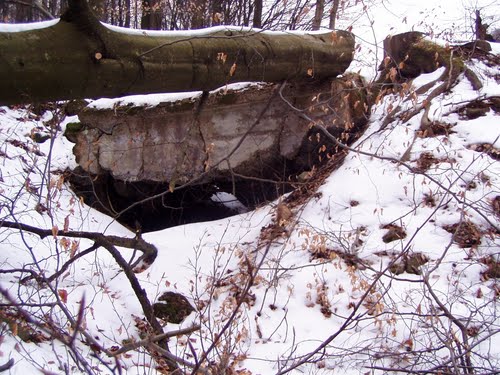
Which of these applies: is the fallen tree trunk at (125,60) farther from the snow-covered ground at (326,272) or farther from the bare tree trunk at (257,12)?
the bare tree trunk at (257,12)

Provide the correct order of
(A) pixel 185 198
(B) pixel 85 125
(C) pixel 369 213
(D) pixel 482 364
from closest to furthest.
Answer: (D) pixel 482 364 → (C) pixel 369 213 → (B) pixel 85 125 → (A) pixel 185 198

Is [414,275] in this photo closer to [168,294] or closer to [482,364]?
[482,364]

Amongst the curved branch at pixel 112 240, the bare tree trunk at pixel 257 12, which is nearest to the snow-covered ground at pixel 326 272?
the curved branch at pixel 112 240

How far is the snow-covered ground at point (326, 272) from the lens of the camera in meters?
3.07

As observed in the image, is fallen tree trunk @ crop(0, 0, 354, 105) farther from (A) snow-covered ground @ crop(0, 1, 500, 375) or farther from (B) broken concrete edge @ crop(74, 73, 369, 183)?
(B) broken concrete edge @ crop(74, 73, 369, 183)

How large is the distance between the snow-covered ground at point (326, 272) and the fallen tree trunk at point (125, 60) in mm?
378

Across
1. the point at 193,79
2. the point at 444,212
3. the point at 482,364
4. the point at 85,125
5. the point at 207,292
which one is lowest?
the point at 207,292

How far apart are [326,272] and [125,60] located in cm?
248

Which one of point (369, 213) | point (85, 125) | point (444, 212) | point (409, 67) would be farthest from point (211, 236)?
point (409, 67)

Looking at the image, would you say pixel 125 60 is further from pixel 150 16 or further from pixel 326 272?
→ pixel 150 16

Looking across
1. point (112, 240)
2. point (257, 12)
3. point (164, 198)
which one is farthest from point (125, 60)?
point (257, 12)

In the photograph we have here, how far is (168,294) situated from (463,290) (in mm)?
2503

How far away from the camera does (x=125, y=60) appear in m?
3.23

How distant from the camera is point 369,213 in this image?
469cm
